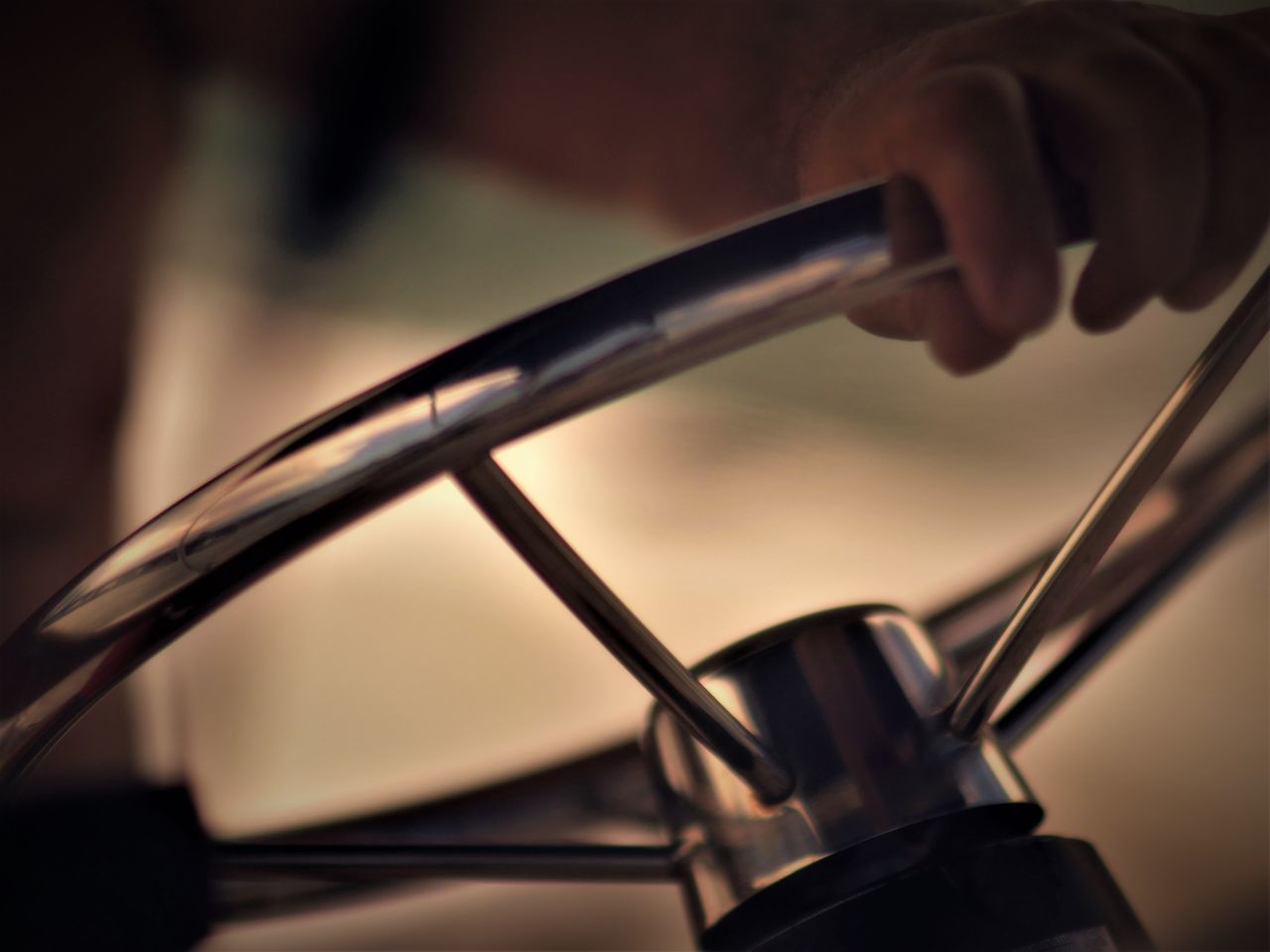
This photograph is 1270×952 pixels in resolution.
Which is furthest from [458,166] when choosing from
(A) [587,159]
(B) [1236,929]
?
(B) [1236,929]

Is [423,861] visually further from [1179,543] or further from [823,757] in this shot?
[1179,543]

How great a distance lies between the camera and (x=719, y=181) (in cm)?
24

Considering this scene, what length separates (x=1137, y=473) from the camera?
15 cm

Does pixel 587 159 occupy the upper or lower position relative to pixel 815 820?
upper

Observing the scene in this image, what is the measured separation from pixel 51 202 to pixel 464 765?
0.19 metres

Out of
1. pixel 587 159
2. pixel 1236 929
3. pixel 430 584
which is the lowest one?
pixel 1236 929

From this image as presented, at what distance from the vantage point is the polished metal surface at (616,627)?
0.42ft

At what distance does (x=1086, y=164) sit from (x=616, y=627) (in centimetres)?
8

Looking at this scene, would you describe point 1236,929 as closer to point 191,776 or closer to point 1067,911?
point 1067,911

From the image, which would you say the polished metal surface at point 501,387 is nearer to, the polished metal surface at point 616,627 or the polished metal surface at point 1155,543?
the polished metal surface at point 616,627

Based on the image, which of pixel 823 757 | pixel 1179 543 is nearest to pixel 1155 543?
pixel 1179 543

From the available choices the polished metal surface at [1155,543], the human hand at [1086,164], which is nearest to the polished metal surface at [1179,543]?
the polished metal surface at [1155,543]

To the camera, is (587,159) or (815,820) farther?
(587,159)

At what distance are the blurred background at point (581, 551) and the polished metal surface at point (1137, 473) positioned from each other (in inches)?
1.2
